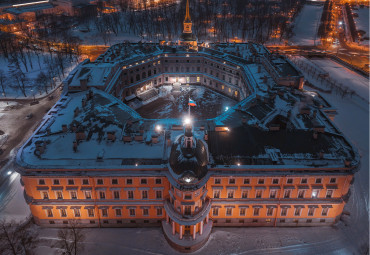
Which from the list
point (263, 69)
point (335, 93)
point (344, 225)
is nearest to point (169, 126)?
point (344, 225)

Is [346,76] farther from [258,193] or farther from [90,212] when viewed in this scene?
[90,212]

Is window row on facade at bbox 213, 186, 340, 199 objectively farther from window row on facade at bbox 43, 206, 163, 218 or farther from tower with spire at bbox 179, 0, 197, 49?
tower with spire at bbox 179, 0, 197, 49

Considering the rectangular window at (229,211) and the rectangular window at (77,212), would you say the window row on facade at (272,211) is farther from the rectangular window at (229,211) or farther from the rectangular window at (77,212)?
the rectangular window at (77,212)

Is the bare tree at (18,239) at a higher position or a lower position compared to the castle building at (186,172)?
lower

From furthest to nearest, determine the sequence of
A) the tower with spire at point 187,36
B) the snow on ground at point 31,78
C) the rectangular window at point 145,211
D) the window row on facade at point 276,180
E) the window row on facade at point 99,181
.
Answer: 1. the tower with spire at point 187,36
2. the snow on ground at point 31,78
3. the rectangular window at point 145,211
4. the window row on facade at point 276,180
5. the window row on facade at point 99,181

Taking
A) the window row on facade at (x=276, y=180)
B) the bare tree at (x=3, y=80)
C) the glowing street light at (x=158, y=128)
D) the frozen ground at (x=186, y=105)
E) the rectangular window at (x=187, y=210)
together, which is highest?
the glowing street light at (x=158, y=128)

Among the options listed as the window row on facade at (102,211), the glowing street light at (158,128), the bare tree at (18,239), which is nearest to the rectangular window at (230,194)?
the window row on facade at (102,211)

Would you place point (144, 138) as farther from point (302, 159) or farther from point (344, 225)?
point (344, 225)

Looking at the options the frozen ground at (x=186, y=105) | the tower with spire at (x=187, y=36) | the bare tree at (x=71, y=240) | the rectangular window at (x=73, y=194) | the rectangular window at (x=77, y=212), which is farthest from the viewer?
the tower with spire at (x=187, y=36)
